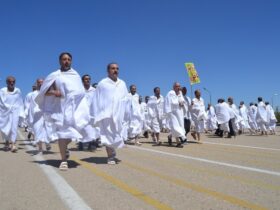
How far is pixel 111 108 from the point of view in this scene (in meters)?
8.99

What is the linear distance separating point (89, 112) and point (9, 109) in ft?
8.50

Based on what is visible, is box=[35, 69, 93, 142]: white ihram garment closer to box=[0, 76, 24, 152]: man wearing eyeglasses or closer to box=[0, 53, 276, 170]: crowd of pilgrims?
box=[0, 53, 276, 170]: crowd of pilgrims

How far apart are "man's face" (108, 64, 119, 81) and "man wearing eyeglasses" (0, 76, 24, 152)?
4488 millimetres

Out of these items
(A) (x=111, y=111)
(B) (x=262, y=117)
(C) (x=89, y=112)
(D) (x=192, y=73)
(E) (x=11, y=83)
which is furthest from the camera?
(D) (x=192, y=73)

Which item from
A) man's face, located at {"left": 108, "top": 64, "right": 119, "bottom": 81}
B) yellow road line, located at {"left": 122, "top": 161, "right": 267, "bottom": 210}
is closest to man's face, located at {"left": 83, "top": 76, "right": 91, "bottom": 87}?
man's face, located at {"left": 108, "top": 64, "right": 119, "bottom": 81}

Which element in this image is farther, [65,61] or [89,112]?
[89,112]

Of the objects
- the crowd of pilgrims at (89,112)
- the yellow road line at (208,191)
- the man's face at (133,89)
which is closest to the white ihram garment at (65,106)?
the crowd of pilgrims at (89,112)

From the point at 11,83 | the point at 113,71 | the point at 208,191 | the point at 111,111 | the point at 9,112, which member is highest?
the point at 11,83

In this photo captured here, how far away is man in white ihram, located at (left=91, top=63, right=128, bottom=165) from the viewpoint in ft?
29.2

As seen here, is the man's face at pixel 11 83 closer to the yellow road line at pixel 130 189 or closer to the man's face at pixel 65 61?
the man's face at pixel 65 61

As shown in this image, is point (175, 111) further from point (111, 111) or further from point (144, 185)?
point (144, 185)

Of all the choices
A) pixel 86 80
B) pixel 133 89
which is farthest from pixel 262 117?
pixel 86 80

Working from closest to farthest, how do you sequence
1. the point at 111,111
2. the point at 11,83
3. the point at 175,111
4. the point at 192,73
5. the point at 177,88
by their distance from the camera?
1. the point at 111,111
2. the point at 11,83
3. the point at 175,111
4. the point at 177,88
5. the point at 192,73

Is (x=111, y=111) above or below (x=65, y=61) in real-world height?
below
